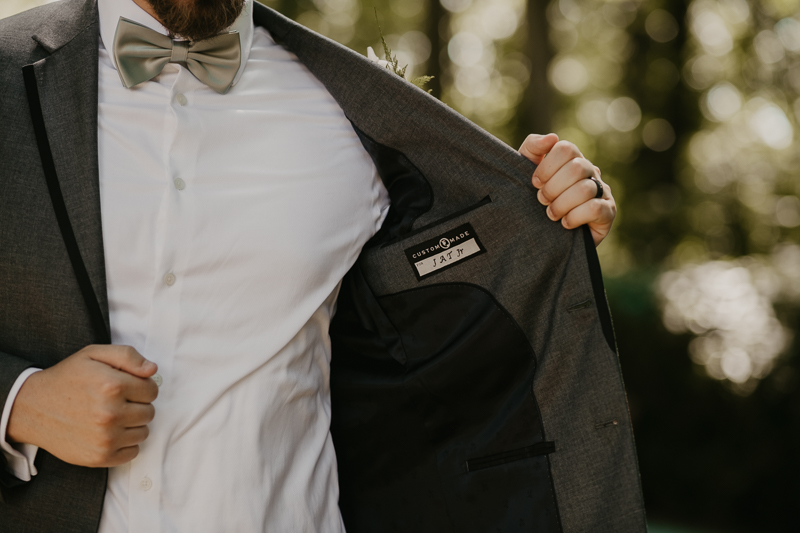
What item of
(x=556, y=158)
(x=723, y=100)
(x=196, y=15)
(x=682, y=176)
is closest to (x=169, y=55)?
(x=196, y=15)

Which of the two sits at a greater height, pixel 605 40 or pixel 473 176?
pixel 605 40

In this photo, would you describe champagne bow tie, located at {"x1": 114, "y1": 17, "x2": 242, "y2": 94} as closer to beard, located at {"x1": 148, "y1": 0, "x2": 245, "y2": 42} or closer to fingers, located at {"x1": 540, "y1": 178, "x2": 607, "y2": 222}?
beard, located at {"x1": 148, "y1": 0, "x2": 245, "y2": 42}

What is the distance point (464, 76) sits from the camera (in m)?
18.0

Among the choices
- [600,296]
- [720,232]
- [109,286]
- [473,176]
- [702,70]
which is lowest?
[600,296]

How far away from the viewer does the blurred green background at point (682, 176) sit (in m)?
5.11

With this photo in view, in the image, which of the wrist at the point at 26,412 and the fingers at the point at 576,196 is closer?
the wrist at the point at 26,412

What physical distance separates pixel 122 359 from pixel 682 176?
45.5 feet

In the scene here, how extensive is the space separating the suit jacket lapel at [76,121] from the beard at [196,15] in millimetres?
199

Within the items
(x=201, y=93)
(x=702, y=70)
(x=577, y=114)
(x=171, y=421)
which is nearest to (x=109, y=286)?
(x=171, y=421)

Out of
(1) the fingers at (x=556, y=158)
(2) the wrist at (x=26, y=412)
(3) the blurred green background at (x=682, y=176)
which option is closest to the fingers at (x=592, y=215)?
Result: (1) the fingers at (x=556, y=158)

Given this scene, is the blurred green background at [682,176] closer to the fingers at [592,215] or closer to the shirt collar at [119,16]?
the fingers at [592,215]

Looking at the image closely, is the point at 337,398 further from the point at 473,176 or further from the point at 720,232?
the point at 720,232

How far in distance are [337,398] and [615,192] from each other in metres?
14.8

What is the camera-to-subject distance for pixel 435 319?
206 cm
